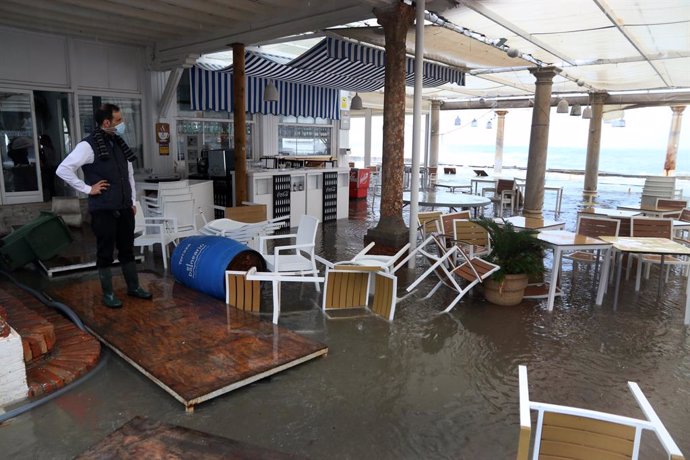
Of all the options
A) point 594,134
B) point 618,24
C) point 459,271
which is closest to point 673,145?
point 594,134

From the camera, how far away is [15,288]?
5.00m

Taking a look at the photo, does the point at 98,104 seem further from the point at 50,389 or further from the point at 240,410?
the point at 240,410

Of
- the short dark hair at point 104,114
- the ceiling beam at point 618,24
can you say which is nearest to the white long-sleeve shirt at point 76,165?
the short dark hair at point 104,114

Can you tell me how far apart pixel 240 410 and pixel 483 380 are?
5.42 feet

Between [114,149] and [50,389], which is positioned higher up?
[114,149]

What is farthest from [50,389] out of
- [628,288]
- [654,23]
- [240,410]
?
[654,23]

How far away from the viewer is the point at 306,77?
33.8ft

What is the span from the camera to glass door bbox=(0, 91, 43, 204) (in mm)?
7594

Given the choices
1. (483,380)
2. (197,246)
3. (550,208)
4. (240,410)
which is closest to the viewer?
(240,410)

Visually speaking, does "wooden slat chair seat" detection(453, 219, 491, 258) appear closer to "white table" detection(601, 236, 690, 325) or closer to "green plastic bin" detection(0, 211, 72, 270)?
"white table" detection(601, 236, 690, 325)

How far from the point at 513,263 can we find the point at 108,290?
3798mm

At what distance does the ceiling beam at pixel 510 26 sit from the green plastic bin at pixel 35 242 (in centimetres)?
522

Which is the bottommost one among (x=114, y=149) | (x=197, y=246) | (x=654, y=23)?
(x=197, y=246)

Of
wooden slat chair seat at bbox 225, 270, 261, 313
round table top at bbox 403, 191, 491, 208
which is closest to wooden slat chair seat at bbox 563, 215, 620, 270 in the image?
round table top at bbox 403, 191, 491, 208
